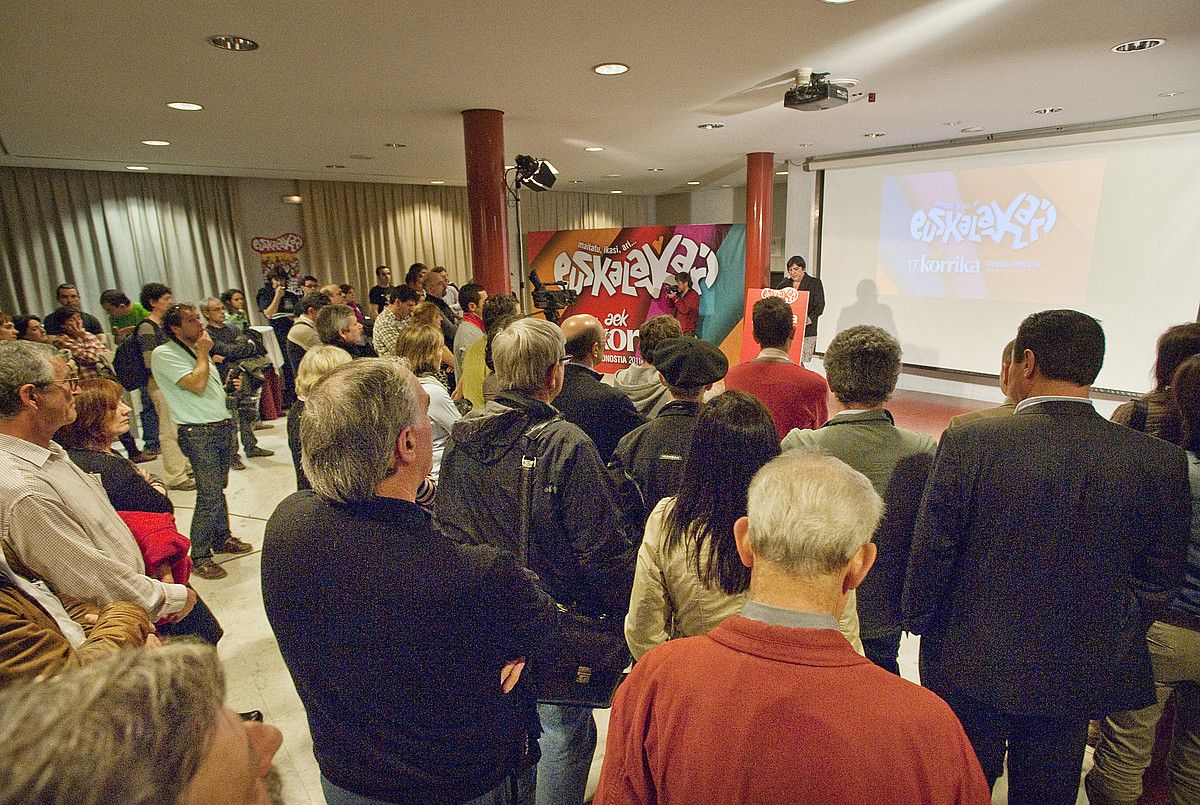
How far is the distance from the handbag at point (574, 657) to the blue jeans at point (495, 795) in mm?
238

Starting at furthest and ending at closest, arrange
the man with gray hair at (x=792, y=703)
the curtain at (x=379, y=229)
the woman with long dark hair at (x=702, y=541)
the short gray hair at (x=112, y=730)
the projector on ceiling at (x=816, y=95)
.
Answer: the curtain at (x=379, y=229), the projector on ceiling at (x=816, y=95), the woman with long dark hair at (x=702, y=541), the man with gray hair at (x=792, y=703), the short gray hair at (x=112, y=730)

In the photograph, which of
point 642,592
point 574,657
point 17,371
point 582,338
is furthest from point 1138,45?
point 17,371

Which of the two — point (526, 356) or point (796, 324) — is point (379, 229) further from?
point (526, 356)

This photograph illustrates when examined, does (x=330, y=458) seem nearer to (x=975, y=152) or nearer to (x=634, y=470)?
(x=634, y=470)

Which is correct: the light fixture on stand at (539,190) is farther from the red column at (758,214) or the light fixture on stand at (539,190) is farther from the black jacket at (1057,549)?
the red column at (758,214)

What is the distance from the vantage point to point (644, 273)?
18.2 feet

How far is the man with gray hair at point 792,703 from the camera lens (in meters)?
0.69

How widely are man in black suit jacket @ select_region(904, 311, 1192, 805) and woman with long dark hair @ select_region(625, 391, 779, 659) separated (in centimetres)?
50

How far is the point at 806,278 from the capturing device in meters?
6.97

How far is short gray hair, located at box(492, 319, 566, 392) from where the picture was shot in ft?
5.40

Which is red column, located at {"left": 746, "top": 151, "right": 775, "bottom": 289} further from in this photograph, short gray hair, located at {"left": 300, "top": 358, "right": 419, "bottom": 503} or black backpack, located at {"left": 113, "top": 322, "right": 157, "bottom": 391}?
short gray hair, located at {"left": 300, "top": 358, "right": 419, "bottom": 503}

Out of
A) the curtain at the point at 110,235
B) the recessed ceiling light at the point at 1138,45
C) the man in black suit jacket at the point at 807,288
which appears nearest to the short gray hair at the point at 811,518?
the recessed ceiling light at the point at 1138,45

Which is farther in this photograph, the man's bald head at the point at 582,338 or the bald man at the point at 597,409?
the man's bald head at the point at 582,338

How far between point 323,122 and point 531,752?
5.17 meters
